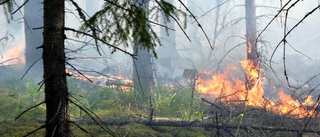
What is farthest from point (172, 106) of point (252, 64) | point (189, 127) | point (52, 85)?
point (52, 85)

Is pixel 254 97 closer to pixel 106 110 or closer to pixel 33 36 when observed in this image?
pixel 106 110

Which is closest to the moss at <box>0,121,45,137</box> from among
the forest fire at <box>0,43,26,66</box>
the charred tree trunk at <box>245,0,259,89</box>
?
the charred tree trunk at <box>245,0,259,89</box>

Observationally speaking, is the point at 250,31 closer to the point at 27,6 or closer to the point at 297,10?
the point at 27,6

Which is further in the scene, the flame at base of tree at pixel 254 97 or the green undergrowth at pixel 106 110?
the flame at base of tree at pixel 254 97

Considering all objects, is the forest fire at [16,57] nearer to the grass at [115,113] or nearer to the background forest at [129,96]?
the background forest at [129,96]

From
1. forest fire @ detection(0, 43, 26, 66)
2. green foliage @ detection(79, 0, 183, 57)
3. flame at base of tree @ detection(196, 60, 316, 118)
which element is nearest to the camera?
green foliage @ detection(79, 0, 183, 57)

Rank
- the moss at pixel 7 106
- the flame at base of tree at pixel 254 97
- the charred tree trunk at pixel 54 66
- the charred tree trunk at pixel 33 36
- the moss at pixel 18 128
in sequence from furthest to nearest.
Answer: the charred tree trunk at pixel 33 36 → the flame at base of tree at pixel 254 97 → the moss at pixel 7 106 → the moss at pixel 18 128 → the charred tree trunk at pixel 54 66

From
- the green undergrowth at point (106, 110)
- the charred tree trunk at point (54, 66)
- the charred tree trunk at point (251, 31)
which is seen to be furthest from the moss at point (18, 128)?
the charred tree trunk at point (251, 31)

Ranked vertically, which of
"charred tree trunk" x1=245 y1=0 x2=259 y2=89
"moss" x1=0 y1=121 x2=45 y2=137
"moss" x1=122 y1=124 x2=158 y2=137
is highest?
"charred tree trunk" x1=245 y1=0 x2=259 y2=89

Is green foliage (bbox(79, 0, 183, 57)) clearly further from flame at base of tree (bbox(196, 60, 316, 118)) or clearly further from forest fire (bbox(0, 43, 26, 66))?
forest fire (bbox(0, 43, 26, 66))

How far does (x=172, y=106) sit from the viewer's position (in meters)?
7.18

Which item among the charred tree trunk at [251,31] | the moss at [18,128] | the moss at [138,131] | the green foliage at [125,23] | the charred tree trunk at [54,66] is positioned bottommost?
the moss at [138,131]

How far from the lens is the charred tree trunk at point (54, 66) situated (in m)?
2.21

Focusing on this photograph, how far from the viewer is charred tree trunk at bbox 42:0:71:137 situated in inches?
87.0
